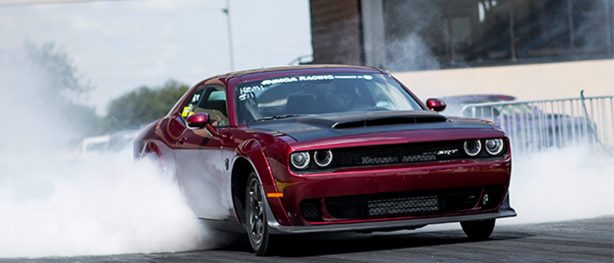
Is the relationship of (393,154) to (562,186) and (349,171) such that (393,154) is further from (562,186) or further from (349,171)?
(562,186)

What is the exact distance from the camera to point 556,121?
1752 centimetres

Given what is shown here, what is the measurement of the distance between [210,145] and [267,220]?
115 centimetres

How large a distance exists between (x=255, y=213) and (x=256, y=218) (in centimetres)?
3

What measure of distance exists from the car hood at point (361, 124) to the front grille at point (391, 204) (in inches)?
16.2

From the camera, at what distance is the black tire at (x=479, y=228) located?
371 inches

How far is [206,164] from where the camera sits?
32.6 feet

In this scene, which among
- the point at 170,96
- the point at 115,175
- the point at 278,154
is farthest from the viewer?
the point at 170,96

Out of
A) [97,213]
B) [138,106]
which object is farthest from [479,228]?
[138,106]

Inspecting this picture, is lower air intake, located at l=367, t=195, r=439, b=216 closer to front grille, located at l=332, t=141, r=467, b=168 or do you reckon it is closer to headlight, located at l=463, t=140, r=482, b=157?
front grille, located at l=332, t=141, r=467, b=168

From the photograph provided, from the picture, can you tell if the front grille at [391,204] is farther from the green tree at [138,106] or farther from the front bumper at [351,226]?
the green tree at [138,106]

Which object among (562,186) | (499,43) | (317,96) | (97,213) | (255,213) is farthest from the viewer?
(499,43)

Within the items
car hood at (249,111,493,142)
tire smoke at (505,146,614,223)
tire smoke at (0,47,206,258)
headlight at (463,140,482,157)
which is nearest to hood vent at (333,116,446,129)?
car hood at (249,111,493,142)

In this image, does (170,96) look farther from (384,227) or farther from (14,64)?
(384,227)

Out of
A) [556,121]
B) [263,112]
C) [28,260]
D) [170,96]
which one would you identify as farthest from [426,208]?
[170,96]
